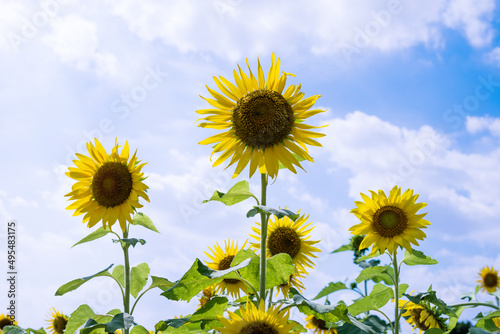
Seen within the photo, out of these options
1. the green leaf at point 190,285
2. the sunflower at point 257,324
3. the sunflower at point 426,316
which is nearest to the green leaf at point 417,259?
the sunflower at point 426,316

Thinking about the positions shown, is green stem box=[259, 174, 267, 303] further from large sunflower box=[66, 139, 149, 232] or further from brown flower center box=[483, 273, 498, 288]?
brown flower center box=[483, 273, 498, 288]

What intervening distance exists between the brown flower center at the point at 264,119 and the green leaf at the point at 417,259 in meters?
1.45

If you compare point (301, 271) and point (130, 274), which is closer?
point (130, 274)

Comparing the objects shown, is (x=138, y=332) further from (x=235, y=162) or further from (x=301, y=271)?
(x=301, y=271)

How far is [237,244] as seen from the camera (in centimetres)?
424

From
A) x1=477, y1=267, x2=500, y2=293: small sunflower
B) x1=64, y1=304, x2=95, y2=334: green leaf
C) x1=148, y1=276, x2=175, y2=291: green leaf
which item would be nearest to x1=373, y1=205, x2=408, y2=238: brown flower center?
x1=148, y1=276, x2=175, y2=291: green leaf

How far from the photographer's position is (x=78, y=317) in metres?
3.25

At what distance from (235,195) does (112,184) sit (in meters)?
1.01

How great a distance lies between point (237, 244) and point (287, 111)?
1681 millimetres

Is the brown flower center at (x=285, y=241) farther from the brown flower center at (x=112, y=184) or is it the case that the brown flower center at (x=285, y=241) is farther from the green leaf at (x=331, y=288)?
the brown flower center at (x=112, y=184)

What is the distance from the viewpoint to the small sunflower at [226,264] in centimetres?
404

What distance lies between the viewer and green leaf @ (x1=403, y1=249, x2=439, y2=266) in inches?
141

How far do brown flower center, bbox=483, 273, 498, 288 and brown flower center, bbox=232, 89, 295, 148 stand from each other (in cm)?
654

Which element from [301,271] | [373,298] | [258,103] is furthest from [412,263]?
[258,103]
